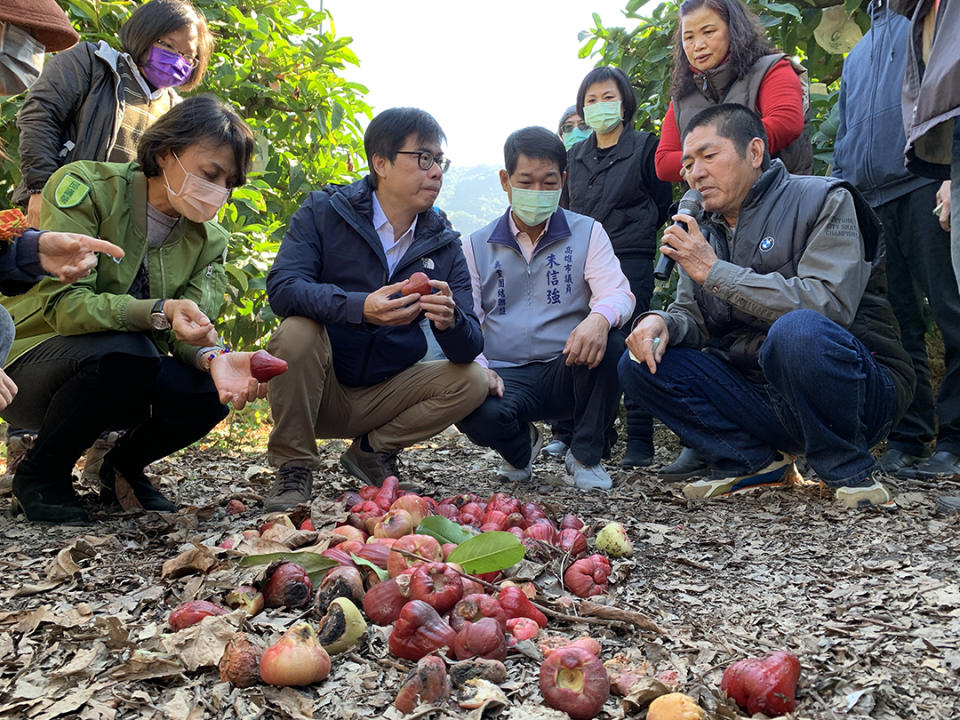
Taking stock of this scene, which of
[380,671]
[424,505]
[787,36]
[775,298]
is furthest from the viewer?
[787,36]

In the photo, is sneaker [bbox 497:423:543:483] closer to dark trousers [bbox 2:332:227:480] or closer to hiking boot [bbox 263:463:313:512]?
hiking boot [bbox 263:463:313:512]

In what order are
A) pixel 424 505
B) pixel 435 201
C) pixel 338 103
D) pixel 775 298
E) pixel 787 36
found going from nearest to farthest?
1. pixel 424 505
2. pixel 775 298
3. pixel 435 201
4. pixel 787 36
5. pixel 338 103

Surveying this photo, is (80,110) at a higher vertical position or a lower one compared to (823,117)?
higher

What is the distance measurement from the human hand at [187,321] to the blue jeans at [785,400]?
172 cm

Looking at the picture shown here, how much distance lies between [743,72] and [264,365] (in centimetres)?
252

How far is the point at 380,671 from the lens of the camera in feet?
5.87

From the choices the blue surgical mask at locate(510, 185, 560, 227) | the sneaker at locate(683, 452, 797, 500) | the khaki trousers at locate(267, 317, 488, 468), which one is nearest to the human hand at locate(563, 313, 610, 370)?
the khaki trousers at locate(267, 317, 488, 468)

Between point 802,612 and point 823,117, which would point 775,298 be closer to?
point 802,612

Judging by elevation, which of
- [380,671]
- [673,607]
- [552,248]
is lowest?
[673,607]

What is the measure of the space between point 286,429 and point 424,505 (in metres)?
0.74

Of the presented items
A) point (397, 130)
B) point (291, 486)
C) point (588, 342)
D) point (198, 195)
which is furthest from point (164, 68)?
point (588, 342)

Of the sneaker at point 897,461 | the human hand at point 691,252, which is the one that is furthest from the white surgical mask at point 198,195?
the sneaker at point 897,461

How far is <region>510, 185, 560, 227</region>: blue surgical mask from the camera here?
379 cm

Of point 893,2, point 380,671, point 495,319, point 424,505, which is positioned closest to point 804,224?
point 893,2
